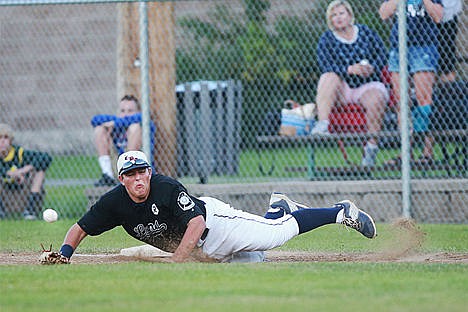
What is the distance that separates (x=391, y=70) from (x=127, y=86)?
3478 millimetres

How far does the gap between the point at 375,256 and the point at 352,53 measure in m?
3.87

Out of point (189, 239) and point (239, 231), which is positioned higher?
point (189, 239)

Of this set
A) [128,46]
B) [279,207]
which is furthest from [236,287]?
[128,46]

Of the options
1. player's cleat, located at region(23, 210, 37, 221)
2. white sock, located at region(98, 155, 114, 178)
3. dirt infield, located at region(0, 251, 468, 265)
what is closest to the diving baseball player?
dirt infield, located at region(0, 251, 468, 265)

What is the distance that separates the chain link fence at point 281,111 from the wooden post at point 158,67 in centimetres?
1

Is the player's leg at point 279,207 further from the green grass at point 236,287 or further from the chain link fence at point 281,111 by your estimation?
the chain link fence at point 281,111

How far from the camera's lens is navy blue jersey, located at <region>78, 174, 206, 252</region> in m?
8.02

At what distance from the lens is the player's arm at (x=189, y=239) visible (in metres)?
7.88

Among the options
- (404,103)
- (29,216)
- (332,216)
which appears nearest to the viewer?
(332,216)

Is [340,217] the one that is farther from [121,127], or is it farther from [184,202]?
[121,127]

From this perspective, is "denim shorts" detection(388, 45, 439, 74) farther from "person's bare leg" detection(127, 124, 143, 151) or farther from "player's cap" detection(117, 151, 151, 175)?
"player's cap" detection(117, 151, 151, 175)

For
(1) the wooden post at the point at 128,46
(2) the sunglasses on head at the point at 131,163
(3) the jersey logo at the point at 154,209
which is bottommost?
(3) the jersey logo at the point at 154,209

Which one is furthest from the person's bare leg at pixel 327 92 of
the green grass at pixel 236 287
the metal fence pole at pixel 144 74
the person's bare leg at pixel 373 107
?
the green grass at pixel 236 287

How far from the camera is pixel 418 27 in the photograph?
468 inches
